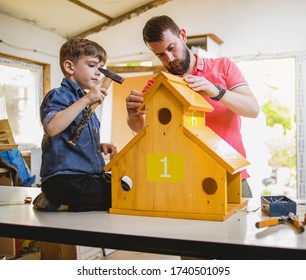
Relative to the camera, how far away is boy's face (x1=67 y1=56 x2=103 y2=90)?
4.81 feet

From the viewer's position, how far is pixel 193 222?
1.13 metres

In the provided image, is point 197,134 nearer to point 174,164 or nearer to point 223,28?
point 174,164

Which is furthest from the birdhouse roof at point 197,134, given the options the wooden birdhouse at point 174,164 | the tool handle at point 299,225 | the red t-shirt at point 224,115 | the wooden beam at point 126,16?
the wooden beam at point 126,16

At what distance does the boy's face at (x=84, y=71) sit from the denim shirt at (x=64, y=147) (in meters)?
0.05

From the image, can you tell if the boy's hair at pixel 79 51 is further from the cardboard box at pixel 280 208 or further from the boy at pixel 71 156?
the cardboard box at pixel 280 208

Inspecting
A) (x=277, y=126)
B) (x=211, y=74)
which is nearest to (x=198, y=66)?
(x=211, y=74)

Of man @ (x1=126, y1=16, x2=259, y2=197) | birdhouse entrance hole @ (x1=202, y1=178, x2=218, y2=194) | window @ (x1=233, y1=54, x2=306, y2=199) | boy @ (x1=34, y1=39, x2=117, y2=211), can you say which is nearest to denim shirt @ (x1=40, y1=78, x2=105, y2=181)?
boy @ (x1=34, y1=39, x2=117, y2=211)

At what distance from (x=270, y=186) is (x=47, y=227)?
13.4ft

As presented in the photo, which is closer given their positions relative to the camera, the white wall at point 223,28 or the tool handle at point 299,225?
the tool handle at point 299,225

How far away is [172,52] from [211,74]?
0.71 ft

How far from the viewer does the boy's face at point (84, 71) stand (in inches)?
57.7

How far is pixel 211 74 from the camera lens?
1791mm
